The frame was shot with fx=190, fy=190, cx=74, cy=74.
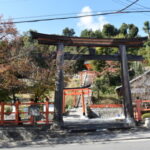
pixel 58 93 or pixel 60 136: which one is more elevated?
pixel 58 93

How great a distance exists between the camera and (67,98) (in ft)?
81.9

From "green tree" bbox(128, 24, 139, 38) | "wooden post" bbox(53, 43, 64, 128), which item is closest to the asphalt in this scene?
"wooden post" bbox(53, 43, 64, 128)

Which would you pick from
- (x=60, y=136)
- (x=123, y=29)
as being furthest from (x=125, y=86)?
(x=123, y=29)

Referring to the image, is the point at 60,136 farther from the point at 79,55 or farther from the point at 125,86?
the point at 125,86

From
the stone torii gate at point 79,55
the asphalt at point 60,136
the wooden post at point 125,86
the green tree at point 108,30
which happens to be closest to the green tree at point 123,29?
the green tree at point 108,30

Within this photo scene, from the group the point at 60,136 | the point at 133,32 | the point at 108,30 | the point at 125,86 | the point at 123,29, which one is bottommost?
the point at 60,136

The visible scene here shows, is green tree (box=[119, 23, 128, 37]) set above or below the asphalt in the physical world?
above

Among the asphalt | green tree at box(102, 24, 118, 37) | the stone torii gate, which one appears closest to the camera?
the asphalt

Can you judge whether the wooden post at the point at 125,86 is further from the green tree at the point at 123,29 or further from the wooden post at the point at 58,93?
the green tree at the point at 123,29

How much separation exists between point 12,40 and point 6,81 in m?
2.30

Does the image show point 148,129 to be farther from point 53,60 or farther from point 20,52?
point 20,52

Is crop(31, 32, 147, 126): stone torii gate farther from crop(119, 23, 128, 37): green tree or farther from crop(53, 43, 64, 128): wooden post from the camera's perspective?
crop(119, 23, 128, 37): green tree

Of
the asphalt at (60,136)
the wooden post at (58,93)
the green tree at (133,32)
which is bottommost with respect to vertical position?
the asphalt at (60,136)

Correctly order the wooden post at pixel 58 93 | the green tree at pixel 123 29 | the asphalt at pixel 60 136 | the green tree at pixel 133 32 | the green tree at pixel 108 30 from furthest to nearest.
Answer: the green tree at pixel 123 29, the green tree at pixel 108 30, the green tree at pixel 133 32, the wooden post at pixel 58 93, the asphalt at pixel 60 136
